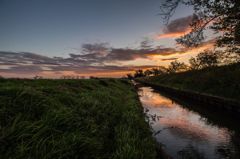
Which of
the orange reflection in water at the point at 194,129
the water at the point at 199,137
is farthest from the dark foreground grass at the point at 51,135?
the orange reflection in water at the point at 194,129

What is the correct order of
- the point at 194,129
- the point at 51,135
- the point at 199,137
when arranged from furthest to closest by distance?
1. the point at 194,129
2. the point at 199,137
3. the point at 51,135

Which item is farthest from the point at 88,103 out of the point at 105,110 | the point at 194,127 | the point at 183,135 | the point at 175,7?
the point at 175,7

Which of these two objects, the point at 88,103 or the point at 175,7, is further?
the point at 175,7

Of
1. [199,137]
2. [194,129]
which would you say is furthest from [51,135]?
[194,129]

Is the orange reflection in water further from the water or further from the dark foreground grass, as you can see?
the dark foreground grass

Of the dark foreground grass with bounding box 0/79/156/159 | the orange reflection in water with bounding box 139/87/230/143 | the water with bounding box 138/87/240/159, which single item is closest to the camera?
the dark foreground grass with bounding box 0/79/156/159

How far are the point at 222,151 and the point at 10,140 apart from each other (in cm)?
788

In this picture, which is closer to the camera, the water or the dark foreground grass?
the dark foreground grass

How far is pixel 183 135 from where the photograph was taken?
420 inches

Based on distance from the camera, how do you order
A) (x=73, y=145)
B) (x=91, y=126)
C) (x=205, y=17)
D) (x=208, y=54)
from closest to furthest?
(x=73, y=145), (x=91, y=126), (x=205, y=17), (x=208, y=54)

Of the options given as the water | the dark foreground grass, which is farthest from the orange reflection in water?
the dark foreground grass

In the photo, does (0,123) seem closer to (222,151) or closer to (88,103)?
(88,103)

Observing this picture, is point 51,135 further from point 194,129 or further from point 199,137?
point 194,129

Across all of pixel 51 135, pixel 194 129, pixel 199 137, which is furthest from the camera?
pixel 194 129
